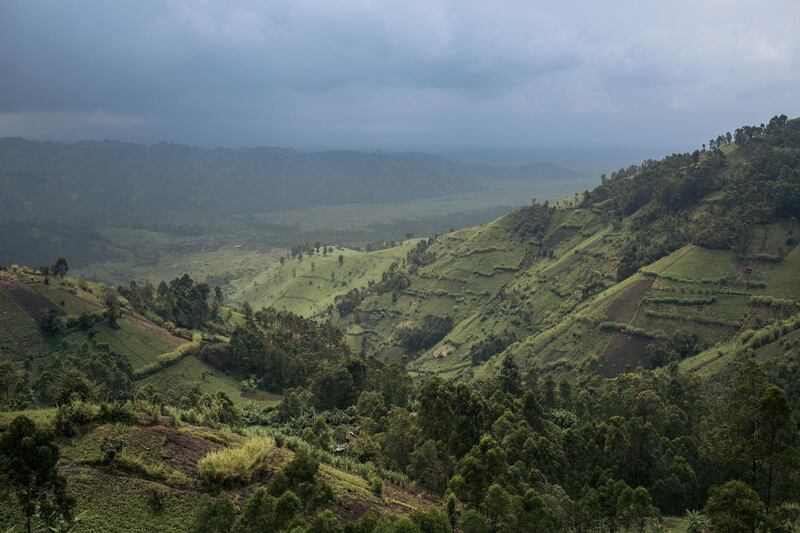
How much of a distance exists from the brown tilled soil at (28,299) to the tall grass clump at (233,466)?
75.6 metres

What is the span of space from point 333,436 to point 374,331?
420 ft

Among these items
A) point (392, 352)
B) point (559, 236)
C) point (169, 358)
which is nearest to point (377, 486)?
point (169, 358)

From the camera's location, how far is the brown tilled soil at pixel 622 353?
113m

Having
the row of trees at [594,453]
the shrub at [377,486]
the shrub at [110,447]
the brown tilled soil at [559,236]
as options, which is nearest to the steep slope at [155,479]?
the shrub at [110,447]

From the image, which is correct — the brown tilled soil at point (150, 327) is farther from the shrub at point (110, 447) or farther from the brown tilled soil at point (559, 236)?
the brown tilled soil at point (559, 236)

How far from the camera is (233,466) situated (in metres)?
31.1

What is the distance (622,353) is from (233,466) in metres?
99.1

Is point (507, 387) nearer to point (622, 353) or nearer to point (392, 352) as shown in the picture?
point (622, 353)

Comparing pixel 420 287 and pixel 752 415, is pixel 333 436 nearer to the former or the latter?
pixel 752 415

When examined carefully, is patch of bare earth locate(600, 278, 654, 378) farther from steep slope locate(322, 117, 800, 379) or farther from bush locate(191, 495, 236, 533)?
bush locate(191, 495, 236, 533)

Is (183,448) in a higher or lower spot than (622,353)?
higher

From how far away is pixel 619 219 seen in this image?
17538 centimetres

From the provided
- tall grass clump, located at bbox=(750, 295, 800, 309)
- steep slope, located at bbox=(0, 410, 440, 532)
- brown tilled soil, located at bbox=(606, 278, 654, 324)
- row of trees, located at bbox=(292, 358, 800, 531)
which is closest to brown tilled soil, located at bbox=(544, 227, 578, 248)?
brown tilled soil, located at bbox=(606, 278, 654, 324)

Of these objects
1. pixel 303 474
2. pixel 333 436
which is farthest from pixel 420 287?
pixel 303 474
